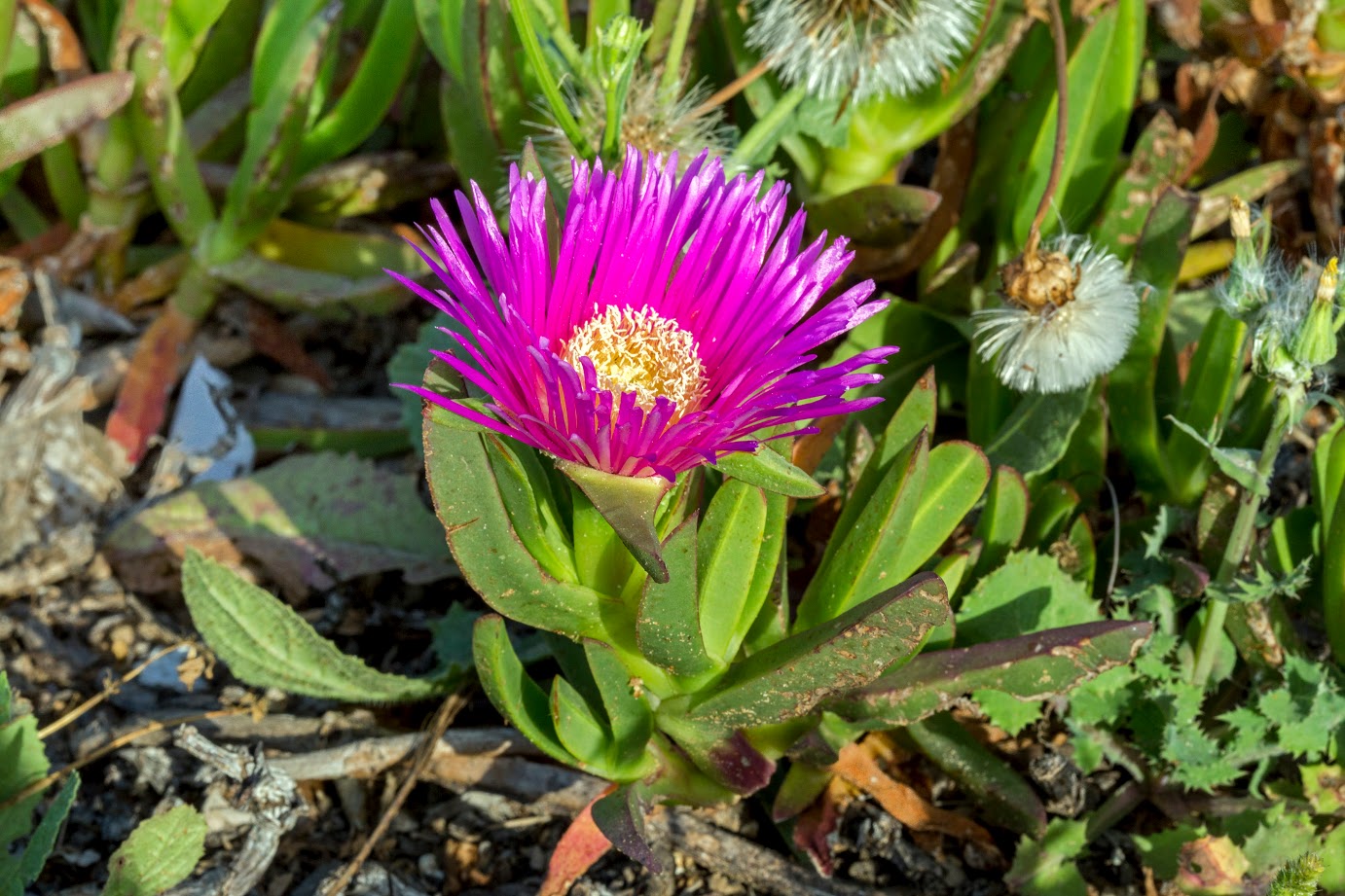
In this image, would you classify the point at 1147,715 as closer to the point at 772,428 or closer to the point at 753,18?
the point at 772,428

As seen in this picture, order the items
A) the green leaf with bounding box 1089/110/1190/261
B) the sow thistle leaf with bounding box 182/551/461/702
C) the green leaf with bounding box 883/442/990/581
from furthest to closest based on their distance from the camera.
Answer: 1. the green leaf with bounding box 1089/110/1190/261
2. the sow thistle leaf with bounding box 182/551/461/702
3. the green leaf with bounding box 883/442/990/581

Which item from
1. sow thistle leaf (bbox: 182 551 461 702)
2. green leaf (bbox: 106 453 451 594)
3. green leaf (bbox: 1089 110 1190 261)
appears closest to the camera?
sow thistle leaf (bbox: 182 551 461 702)

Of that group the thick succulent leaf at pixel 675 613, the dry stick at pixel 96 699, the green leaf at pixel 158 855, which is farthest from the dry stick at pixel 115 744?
the thick succulent leaf at pixel 675 613

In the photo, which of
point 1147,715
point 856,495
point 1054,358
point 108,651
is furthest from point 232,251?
point 1147,715

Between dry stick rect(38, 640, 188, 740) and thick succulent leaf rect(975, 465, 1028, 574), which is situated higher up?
thick succulent leaf rect(975, 465, 1028, 574)

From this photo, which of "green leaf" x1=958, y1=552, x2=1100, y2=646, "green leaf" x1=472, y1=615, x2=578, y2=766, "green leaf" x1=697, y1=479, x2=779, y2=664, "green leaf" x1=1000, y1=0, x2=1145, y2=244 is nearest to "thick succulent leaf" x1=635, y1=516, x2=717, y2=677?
"green leaf" x1=697, y1=479, x2=779, y2=664

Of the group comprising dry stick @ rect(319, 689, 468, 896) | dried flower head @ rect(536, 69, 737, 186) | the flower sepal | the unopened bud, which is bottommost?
dry stick @ rect(319, 689, 468, 896)

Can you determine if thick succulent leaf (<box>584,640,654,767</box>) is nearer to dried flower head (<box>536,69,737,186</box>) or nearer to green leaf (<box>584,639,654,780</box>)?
green leaf (<box>584,639,654,780</box>)
